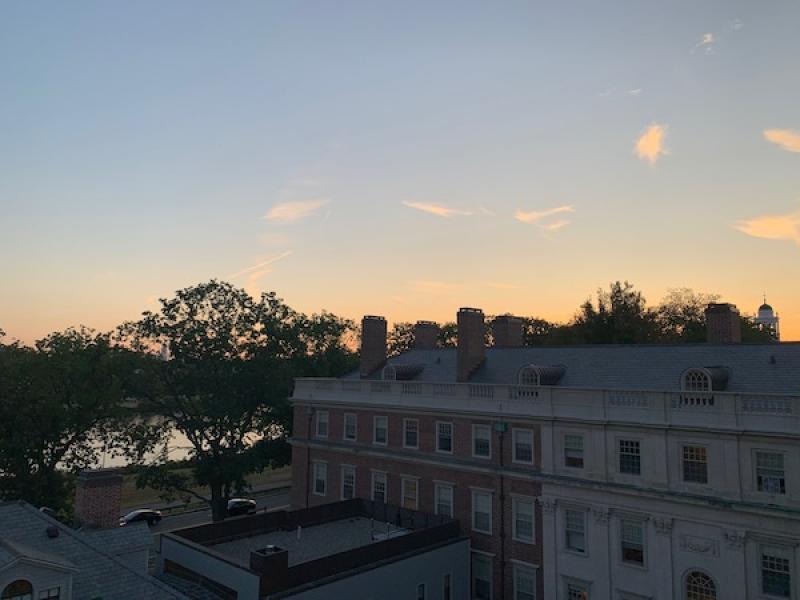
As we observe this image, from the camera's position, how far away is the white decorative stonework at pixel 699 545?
24.1 meters

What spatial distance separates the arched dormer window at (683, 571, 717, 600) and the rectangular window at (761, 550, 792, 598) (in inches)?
72.0

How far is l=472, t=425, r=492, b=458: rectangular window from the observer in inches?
1244

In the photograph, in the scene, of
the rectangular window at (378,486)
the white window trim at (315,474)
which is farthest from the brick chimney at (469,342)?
the white window trim at (315,474)

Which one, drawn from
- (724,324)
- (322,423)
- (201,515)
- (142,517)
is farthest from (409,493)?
(201,515)

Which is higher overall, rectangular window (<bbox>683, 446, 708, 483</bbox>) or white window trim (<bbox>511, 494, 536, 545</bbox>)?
rectangular window (<bbox>683, 446, 708, 483</bbox>)

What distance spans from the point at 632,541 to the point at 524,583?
6143 mm

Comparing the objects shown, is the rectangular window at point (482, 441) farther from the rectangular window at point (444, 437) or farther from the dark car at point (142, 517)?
the dark car at point (142, 517)

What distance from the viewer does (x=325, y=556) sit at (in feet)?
80.6

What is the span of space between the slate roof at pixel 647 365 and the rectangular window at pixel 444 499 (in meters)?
6.08

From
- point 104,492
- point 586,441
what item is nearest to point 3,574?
point 104,492

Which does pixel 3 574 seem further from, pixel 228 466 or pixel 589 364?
pixel 228 466

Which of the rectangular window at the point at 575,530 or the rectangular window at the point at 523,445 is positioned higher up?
the rectangular window at the point at 523,445

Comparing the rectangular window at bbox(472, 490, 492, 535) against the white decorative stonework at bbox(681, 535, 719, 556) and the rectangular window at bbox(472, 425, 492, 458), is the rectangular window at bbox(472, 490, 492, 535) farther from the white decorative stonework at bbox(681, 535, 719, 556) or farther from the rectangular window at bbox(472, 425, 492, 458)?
the white decorative stonework at bbox(681, 535, 719, 556)

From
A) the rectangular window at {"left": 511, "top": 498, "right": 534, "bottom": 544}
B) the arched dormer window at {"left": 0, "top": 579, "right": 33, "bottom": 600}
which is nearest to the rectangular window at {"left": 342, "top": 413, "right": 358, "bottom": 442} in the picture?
the rectangular window at {"left": 511, "top": 498, "right": 534, "bottom": 544}
